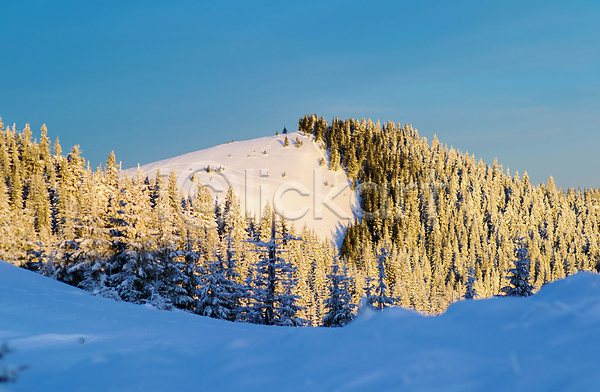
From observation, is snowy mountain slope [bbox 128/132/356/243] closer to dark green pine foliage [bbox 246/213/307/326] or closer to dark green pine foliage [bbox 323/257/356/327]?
dark green pine foliage [bbox 323/257/356/327]

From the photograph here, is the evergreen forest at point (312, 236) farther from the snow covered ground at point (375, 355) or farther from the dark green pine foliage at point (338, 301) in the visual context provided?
the snow covered ground at point (375, 355)

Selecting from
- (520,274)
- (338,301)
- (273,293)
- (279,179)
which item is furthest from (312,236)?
(273,293)

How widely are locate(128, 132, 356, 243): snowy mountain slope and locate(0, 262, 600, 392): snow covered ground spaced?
9373 centimetres

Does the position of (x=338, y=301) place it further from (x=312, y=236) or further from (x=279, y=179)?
(x=279, y=179)

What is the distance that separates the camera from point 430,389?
120 inches

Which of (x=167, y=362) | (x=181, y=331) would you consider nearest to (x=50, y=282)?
(x=181, y=331)

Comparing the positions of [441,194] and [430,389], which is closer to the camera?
[430,389]

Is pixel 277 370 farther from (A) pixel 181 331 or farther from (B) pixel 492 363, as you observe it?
(A) pixel 181 331

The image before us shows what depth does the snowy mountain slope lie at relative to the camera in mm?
107438

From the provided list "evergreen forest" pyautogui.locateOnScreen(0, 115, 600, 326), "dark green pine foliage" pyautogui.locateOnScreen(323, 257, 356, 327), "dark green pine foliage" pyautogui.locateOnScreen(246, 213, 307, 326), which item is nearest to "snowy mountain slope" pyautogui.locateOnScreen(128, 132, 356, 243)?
"evergreen forest" pyautogui.locateOnScreen(0, 115, 600, 326)

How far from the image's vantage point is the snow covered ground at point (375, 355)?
3.12 m

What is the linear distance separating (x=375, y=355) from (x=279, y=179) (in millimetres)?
116941

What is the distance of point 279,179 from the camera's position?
120375mm

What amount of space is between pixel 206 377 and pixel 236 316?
21.8 meters
